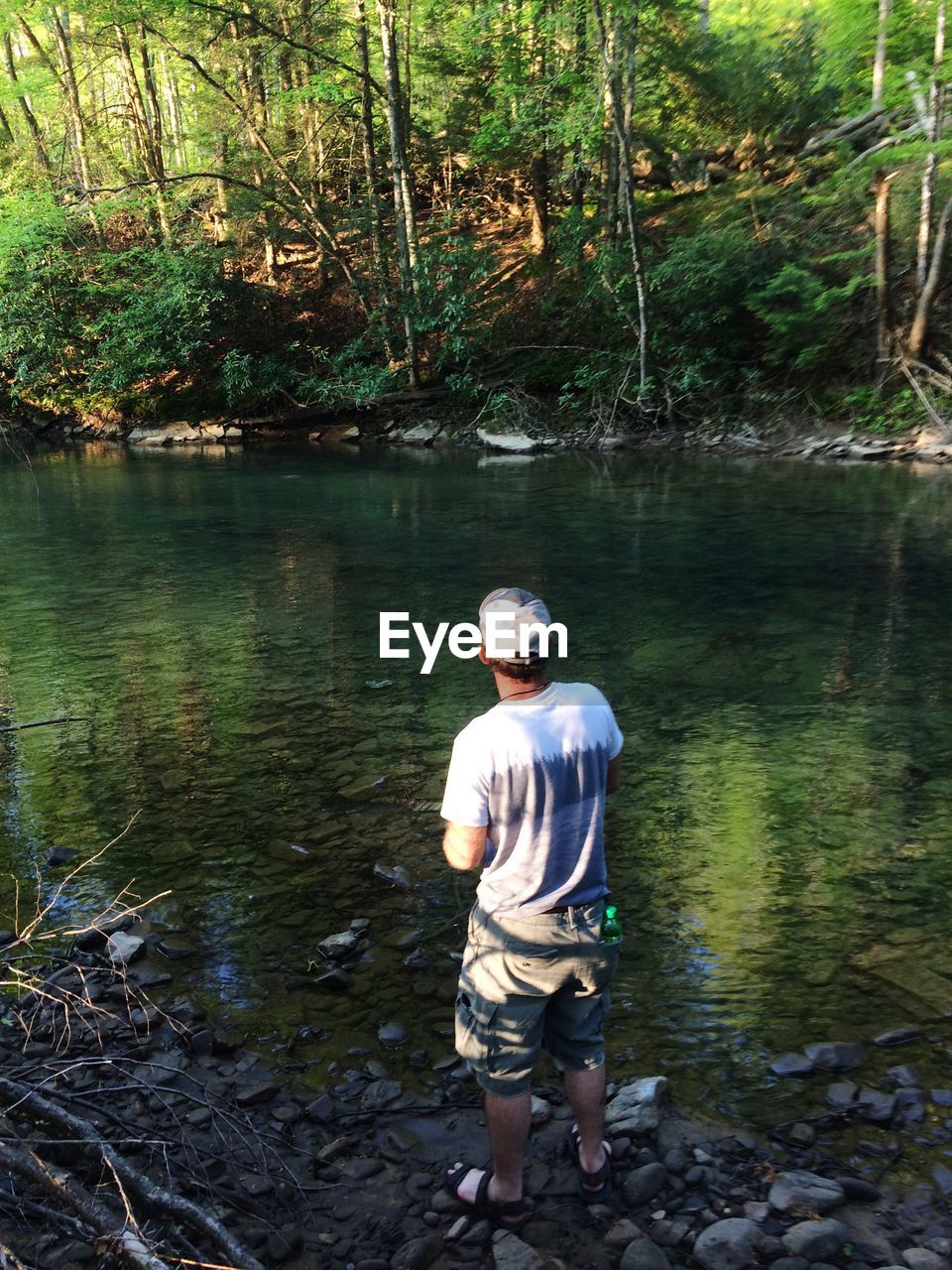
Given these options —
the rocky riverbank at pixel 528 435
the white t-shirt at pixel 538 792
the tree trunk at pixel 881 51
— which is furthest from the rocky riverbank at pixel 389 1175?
the tree trunk at pixel 881 51

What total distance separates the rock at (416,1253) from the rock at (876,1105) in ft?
4.89

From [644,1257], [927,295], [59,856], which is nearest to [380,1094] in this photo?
[644,1257]

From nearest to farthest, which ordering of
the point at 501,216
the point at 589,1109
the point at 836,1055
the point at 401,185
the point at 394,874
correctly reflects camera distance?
the point at 589,1109 < the point at 836,1055 < the point at 394,874 < the point at 401,185 < the point at 501,216

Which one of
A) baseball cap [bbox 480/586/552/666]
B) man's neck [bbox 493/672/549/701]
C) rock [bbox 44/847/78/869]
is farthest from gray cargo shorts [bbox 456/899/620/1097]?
rock [bbox 44/847/78/869]

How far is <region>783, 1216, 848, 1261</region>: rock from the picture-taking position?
8.96ft

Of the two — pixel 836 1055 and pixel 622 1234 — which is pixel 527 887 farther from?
pixel 836 1055

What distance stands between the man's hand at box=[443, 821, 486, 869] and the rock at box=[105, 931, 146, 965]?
2.22 m

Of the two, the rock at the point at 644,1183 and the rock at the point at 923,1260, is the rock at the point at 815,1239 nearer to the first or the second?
the rock at the point at 923,1260

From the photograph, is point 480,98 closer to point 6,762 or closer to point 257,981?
point 6,762

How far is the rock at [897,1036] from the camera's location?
3711 mm

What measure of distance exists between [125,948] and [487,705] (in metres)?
3.64

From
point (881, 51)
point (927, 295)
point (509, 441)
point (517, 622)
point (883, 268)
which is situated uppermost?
point (881, 51)

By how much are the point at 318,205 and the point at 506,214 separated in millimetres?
6586

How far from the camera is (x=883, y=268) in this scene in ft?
64.1
